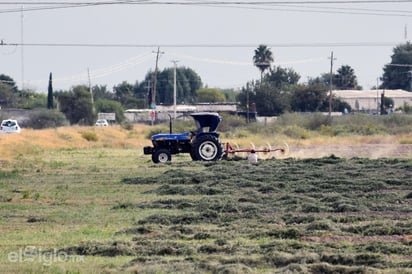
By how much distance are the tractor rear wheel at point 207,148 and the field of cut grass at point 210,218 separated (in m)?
2.19

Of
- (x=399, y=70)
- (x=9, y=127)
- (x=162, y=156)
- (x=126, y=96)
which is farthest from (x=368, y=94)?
(x=162, y=156)

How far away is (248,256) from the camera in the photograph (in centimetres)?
1703

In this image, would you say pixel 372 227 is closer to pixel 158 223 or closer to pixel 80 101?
pixel 158 223

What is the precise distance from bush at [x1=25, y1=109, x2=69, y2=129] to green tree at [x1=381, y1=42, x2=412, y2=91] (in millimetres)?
61584

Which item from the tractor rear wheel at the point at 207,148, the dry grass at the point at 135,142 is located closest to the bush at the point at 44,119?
the dry grass at the point at 135,142

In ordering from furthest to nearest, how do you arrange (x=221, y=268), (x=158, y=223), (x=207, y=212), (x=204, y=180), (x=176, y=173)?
(x=176, y=173)
(x=204, y=180)
(x=207, y=212)
(x=158, y=223)
(x=221, y=268)

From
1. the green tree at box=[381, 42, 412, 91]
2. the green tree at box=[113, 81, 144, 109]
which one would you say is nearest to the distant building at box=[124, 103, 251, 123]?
the green tree at box=[113, 81, 144, 109]

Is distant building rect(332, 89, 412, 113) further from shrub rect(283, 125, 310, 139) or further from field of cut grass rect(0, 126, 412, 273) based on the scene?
field of cut grass rect(0, 126, 412, 273)

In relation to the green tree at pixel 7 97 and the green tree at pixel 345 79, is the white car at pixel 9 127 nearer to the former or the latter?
the green tree at pixel 7 97

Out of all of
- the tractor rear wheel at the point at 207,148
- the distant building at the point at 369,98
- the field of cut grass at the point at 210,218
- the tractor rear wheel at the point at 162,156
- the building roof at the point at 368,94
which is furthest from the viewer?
the building roof at the point at 368,94

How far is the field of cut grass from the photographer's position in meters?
16.7

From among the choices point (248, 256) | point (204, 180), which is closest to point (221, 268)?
point (248, 256)

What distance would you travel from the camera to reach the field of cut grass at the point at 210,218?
16.7 metres

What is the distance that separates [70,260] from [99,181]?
18.1 metres
